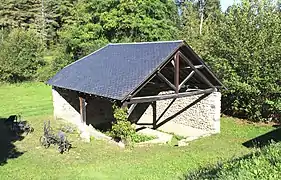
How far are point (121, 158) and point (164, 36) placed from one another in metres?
19.1

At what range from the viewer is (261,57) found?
15.9 meters

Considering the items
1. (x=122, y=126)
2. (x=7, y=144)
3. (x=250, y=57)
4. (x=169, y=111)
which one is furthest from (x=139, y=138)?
(x=250, y=57)

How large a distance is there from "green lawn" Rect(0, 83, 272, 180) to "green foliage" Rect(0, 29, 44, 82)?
16.1 metres

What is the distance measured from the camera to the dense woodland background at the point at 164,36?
16031 mm

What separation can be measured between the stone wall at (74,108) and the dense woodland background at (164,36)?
633 cm

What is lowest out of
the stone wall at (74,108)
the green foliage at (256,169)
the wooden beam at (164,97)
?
the stone wall at (74,108)

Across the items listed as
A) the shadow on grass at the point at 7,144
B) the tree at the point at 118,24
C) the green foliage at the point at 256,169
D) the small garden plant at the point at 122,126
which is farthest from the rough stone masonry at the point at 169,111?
the tree at the point at 118,24

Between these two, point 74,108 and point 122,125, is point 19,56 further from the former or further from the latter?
Result: point 122,125

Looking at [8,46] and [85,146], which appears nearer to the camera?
[85,146]

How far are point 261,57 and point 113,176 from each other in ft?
32.7

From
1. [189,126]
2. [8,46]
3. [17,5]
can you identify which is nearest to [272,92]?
[189,126]

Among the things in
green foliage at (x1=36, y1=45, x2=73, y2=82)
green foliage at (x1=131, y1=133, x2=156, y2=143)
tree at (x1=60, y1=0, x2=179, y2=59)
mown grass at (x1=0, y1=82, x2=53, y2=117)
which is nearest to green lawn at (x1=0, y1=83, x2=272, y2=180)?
green foliage at (x1=131, y1=133, x2=156, y2=143)

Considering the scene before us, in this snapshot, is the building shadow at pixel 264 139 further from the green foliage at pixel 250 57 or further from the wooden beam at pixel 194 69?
the wooden beam at pixel 194 69

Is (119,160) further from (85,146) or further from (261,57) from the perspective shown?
(261,57)
